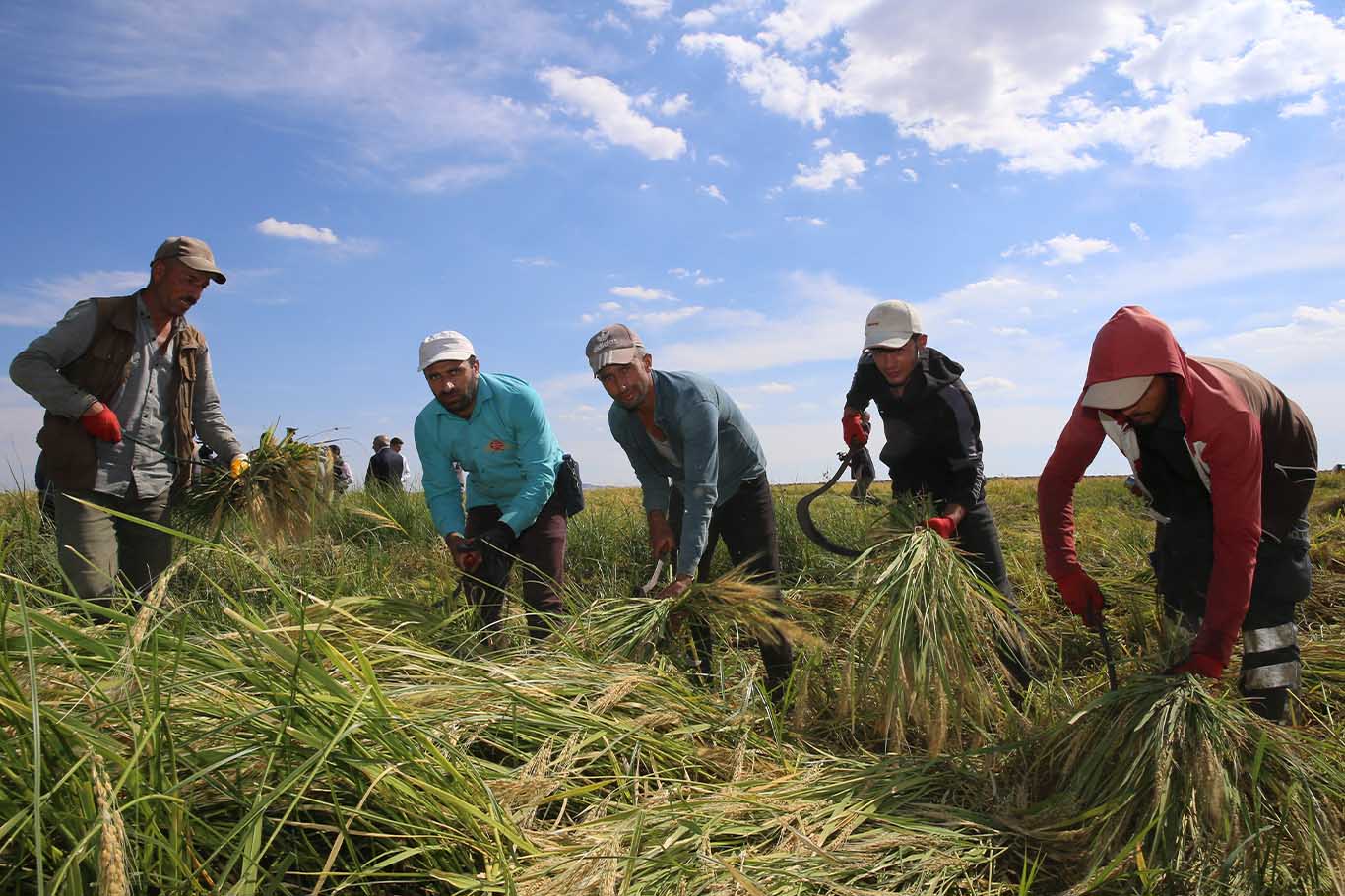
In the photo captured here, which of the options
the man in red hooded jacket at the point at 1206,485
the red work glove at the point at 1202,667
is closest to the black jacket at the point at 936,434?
the man in red hooded jacket at the point at 1206,485

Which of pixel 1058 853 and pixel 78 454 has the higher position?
pixel 78 454

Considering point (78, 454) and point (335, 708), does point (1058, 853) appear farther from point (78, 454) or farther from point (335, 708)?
point (78, 454)

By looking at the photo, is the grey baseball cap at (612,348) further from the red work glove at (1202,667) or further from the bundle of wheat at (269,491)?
the red work glove at (1202,667)

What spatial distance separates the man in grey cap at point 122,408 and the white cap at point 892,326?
2.34m

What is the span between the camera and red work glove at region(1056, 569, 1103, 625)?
98.2 inches

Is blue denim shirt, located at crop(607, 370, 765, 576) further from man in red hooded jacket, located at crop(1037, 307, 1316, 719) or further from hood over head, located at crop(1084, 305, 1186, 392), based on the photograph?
hood over head, located at crop(1084, 305, 1186, 392)

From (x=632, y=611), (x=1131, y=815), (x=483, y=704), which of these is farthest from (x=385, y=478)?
(x=1131, y=815)

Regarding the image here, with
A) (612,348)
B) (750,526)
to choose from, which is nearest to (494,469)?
(612,348)

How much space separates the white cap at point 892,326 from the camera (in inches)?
121

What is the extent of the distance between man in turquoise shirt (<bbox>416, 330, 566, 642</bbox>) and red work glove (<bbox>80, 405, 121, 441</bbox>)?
99 cm

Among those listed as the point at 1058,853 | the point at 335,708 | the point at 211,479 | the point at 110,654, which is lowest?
the point at 1058,853

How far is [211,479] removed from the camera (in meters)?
3.31

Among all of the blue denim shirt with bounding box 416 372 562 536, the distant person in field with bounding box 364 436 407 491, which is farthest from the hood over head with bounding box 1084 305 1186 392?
the distant person in field with bounding box 364 436 407 491

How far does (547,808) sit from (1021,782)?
1.15 metres
